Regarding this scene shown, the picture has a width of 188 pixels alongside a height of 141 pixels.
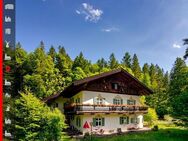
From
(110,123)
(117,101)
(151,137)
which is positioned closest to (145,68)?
(117,101)

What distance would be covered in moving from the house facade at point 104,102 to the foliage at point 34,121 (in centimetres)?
900

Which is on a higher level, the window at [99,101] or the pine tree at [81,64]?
the pine tree at [81,64]

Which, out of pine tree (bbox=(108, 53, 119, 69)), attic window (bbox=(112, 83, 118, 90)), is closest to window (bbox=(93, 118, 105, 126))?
attic window (bbox=(112, 83, 118, 90))

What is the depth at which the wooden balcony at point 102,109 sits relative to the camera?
1392 inches

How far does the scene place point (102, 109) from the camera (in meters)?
37.5

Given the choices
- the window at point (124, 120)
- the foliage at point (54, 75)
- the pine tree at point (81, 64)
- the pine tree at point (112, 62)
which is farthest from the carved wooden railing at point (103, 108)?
the pine tree at point (112, 62)

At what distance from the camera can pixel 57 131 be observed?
84.7 ft

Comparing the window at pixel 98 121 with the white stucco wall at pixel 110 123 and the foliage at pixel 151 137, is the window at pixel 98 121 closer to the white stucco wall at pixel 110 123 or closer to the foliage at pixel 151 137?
the white stucco wall at pixel 110 123

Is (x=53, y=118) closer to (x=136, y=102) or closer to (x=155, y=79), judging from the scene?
(x=136, y=102)

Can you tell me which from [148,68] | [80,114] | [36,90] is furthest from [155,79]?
[80,114]

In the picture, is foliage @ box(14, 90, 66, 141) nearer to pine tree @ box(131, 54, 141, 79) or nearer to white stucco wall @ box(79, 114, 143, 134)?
white stucco wall @ box(79, 114, 143, 134)

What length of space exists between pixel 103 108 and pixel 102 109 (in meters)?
0.23

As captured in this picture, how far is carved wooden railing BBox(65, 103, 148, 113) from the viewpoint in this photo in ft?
116

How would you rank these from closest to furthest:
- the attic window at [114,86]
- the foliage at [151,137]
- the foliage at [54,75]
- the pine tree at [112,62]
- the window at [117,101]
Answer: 1. the foliage at [151,137]
2. the attic window at [114,86]
3. the window at [117,101]
4. the foliage at [54,75]
5. the pine tree at [112,62]
